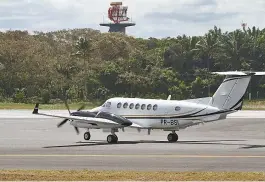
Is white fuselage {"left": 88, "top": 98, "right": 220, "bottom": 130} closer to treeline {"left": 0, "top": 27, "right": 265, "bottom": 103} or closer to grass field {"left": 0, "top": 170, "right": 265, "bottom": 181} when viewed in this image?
grass field {"left": 0, "top": 170, "right": 265, "bottom": 181}

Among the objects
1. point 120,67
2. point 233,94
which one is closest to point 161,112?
point 233,94

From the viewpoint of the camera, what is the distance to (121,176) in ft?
77.3

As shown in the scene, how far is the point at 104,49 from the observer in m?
135

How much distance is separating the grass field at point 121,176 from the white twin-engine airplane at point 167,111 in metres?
14.3

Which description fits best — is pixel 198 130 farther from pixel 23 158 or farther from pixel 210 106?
pixel 23 158

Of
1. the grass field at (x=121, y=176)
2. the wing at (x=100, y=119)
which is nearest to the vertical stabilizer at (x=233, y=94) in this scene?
the wing at (x=100, y=119)

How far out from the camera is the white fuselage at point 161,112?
39562mm

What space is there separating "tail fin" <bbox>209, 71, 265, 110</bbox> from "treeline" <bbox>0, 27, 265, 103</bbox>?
216 feet

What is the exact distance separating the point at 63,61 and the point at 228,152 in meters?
86.2

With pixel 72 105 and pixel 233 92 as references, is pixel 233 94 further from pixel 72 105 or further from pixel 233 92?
pixel 72 105

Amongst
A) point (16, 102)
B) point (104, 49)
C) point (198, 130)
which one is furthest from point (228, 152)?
point (104, 49)

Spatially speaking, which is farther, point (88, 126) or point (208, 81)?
point (208, 81)

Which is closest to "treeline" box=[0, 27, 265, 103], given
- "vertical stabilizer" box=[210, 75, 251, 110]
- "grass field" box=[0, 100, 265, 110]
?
"grass field" box=[0, 100, 265, 110]

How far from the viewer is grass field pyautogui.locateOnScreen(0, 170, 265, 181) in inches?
893
